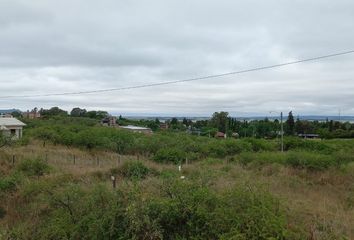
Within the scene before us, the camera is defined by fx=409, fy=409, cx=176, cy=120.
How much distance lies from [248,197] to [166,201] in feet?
5.30

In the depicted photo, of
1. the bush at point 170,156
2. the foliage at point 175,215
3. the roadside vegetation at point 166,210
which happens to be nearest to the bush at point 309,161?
the roadside vegetation at point 166,210

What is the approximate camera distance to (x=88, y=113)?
79875 millimetres

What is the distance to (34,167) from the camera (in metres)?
17.7

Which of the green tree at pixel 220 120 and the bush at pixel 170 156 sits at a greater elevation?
the green tree at pixel 220 120

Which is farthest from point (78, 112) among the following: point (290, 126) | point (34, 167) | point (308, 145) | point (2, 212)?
point (2, 212)

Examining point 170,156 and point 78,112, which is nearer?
point 170,156

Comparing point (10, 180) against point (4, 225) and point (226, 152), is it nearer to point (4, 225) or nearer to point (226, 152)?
point (4, 225)

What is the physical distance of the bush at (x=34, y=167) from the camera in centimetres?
1741

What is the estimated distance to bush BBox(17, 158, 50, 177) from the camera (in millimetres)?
17406

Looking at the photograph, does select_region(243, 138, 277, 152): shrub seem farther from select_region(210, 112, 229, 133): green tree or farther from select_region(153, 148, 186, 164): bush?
select_region(210, 112, 229, 133): green tree

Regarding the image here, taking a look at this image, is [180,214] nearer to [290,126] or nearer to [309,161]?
[309,161]

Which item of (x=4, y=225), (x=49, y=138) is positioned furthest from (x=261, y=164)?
(x=49, y=138)

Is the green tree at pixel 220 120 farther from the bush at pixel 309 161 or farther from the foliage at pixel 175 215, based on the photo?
the foliage at pixel 175 215

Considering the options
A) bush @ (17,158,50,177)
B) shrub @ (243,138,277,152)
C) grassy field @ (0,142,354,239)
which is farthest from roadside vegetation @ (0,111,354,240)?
shrub @ (243,138,277,152)
